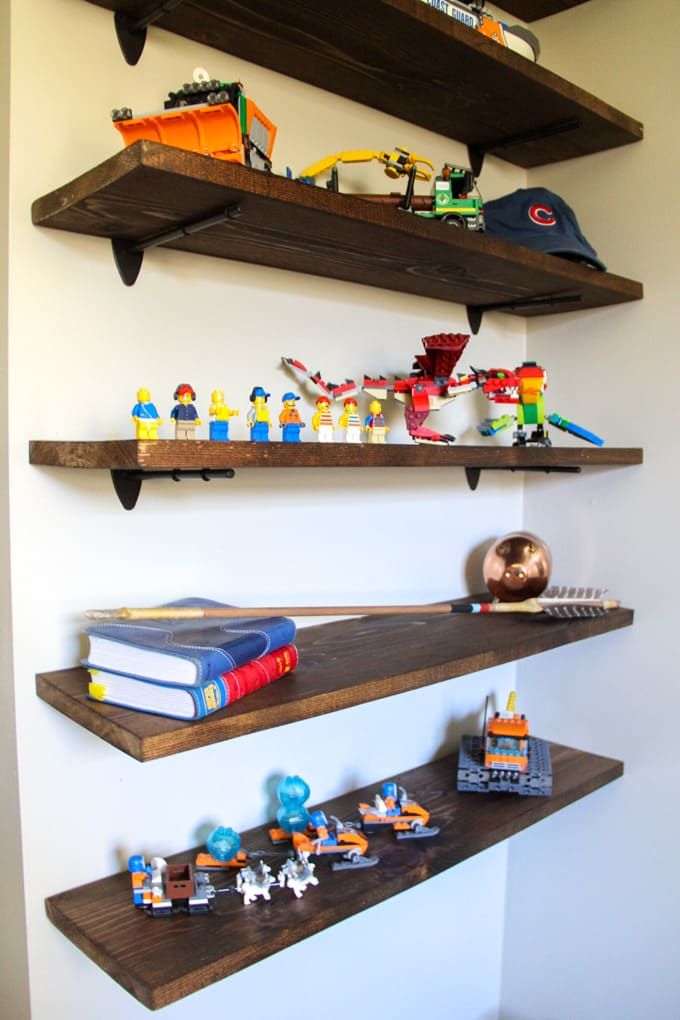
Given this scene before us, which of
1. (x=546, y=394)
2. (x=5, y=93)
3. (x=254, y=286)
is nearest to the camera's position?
(x=5, y=93)

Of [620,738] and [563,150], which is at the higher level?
[563,150]

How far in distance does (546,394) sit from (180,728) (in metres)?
1.09

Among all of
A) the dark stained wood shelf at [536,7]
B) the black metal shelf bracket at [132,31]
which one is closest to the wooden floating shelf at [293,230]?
the black metal shelf bracket at [132,31]

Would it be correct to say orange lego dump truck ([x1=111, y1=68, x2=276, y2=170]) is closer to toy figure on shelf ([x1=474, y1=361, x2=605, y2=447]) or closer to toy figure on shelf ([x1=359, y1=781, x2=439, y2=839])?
toy figure on shelf ([x1=474, y1=361, x2=605, y2=447])

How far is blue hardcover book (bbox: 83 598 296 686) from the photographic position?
2.72ft

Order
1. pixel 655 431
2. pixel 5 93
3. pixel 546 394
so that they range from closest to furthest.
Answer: pixel 5 93, pixel 655 431, pixel 546 394

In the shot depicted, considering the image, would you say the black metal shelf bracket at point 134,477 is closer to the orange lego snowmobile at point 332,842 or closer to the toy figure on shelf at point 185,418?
the toy figure on shelf at point 185,418

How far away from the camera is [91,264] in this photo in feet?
3.21

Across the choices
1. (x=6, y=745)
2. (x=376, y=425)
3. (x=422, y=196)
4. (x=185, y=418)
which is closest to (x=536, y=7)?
(x=422, y=196)

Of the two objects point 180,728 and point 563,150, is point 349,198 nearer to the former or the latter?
point 180,728

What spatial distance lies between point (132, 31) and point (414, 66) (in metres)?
0.39

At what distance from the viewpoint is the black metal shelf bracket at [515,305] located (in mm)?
1430

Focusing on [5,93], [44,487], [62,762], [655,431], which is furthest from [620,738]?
[5,93]

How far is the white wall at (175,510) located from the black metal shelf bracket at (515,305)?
0.03 metres
